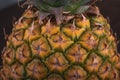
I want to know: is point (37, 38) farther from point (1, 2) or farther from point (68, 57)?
point (1, 2)

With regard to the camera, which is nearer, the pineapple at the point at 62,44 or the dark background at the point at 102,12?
the pineapple at the point at 62,44

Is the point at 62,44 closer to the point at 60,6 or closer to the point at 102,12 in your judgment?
the point at 60,6

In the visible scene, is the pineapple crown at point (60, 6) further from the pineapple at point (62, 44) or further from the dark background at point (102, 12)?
the dark background at point (102, 12)

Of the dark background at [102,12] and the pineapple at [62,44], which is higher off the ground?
the pineapple at [62,44]

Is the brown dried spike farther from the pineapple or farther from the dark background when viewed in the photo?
the dark background

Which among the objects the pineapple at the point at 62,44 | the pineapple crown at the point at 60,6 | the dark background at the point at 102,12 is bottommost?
the dark background at the point at 102,12

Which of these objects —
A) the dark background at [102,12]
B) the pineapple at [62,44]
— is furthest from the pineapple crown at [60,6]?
the dark background at [102,12]

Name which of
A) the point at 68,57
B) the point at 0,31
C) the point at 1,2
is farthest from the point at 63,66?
the point at 1,2

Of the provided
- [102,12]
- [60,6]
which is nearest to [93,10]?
[60,6]

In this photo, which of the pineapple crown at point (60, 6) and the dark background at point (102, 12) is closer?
the pineapple crown at point (60, 6)
